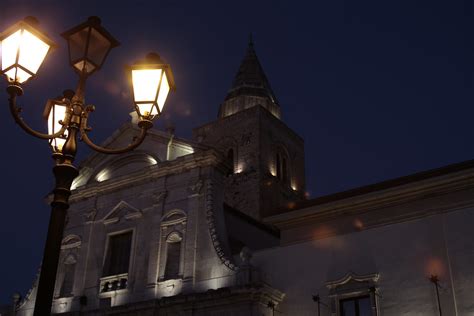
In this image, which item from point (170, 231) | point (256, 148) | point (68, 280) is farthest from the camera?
point (256, 148)

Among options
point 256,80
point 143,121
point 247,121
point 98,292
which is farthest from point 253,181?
point 143,121

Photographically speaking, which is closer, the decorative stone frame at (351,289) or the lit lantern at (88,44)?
the lit lantern at (88,44)

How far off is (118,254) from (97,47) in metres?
17.3

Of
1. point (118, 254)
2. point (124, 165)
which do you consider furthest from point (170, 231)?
point (124, 165)

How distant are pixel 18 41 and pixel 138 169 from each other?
18215mm

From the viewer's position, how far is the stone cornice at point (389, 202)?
60.6 feet

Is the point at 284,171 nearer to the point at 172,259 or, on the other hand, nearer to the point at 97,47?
the point at 172,259

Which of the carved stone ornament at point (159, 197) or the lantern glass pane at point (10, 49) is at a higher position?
the carved stone ornament at point (159, 197)

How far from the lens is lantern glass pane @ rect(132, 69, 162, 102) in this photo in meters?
8.29

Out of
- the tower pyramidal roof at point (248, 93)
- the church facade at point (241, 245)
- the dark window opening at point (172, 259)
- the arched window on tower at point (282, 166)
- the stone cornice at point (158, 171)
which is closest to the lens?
the church facade at point (241, 245)

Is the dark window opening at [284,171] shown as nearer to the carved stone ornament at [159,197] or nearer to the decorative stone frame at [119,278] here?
the carved stone ornament at [159,197]

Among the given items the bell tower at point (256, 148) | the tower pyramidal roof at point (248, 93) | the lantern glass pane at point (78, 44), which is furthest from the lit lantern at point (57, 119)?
the tower pyramidal roof at point (248, 93)

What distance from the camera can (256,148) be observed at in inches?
1454

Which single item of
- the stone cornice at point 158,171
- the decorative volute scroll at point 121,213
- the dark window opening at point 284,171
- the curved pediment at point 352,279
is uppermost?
the dark window opening at point 284,171
